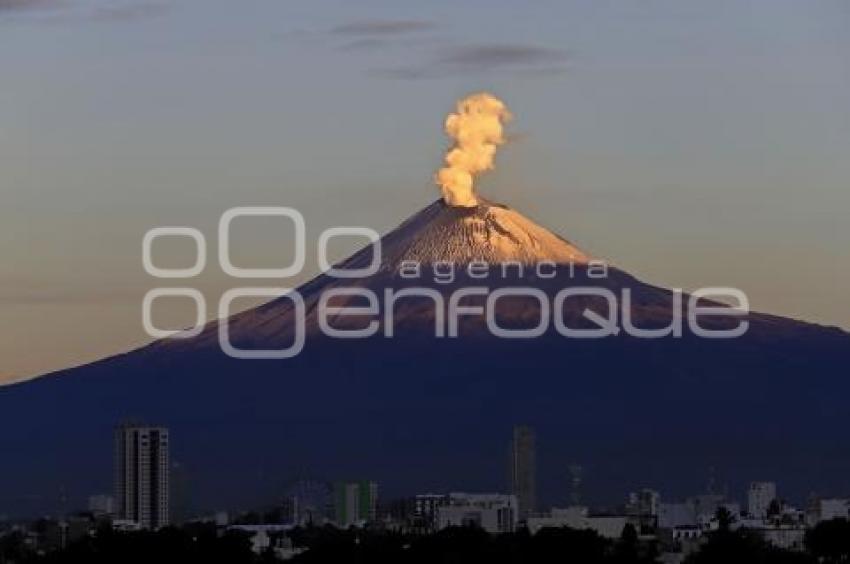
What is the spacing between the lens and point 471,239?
136 m

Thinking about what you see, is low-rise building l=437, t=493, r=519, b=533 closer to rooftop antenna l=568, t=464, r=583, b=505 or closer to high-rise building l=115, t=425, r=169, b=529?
high-rise building l=115, t=425, r=169, b=529

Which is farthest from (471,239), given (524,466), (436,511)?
(524,466)

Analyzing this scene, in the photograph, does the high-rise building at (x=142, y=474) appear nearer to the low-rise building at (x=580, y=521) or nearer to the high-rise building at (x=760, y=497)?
the low-rise building at (x=580, y=521)

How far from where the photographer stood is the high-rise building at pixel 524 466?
161 metres

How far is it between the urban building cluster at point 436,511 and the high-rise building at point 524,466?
0.06 meters

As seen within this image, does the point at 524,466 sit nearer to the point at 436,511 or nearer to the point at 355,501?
the point at 355,501

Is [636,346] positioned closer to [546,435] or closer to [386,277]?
[546,435]

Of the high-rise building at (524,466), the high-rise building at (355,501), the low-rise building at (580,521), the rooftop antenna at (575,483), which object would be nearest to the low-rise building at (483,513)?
the low-rise building at (580,521)

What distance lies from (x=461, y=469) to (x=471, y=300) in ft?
87.9

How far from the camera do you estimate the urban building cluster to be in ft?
375

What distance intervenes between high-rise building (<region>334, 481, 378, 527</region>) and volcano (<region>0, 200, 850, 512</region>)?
7245mm

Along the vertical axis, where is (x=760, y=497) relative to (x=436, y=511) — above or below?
above

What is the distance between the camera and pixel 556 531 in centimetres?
A: 8112

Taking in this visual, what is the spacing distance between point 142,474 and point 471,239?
23353 millimetres
